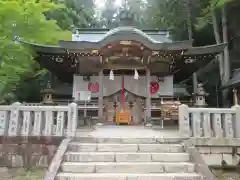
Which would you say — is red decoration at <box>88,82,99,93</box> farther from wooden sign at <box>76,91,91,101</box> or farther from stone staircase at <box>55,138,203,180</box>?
stone staircase at <box>55,138,203,180</box>

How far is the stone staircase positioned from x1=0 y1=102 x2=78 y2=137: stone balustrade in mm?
560

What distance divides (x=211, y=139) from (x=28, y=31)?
23.6 feet

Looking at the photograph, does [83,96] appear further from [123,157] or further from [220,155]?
[220,155]

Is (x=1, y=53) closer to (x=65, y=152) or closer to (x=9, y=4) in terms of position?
(x=9, y=4)

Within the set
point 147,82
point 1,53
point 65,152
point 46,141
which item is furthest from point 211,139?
point 1,53

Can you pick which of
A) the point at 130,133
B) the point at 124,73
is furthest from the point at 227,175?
the point at 124,73

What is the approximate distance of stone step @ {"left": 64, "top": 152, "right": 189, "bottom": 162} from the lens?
525 cm

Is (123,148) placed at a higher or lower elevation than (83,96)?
A: lower

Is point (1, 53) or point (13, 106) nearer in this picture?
point (13, 106)

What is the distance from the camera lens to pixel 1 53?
24.9 feet

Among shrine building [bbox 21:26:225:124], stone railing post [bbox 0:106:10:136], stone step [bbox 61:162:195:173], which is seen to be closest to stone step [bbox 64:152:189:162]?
stone step [bbox 61:162:195:173]

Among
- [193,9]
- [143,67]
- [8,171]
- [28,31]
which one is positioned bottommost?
[8,171]

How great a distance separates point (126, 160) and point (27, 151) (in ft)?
8.57

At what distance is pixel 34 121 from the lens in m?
6.16
